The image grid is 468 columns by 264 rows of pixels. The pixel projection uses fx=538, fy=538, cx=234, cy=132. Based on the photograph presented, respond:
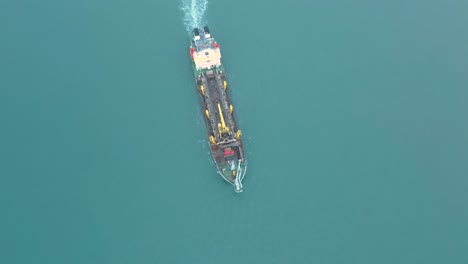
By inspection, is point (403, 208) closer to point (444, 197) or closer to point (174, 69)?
point (444, 197)

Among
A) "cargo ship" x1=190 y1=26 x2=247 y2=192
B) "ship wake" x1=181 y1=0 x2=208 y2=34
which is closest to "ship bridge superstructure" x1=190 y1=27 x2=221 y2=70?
"cargo ship" x1=190 y1=26 x2=247 y2=192

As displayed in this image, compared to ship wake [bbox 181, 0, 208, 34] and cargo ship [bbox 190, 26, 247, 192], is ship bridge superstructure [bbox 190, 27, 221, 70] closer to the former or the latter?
cargo ship [bbox 190, 26, 247, 192]

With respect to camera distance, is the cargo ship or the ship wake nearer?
the cargo ship

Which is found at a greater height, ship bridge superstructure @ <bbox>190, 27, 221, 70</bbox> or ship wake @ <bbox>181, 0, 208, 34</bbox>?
ship wake @ <bbox>181, 0, 208, 34</bbox>

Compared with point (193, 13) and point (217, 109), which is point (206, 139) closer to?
point (217, 109)

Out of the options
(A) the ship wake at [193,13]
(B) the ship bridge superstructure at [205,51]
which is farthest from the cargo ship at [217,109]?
(A) the ship wake at [193,13]
